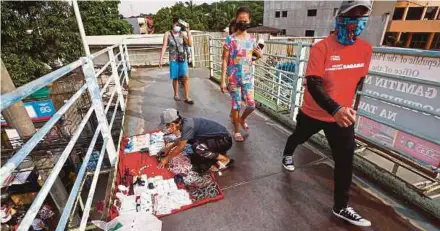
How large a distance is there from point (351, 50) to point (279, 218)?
5.18 ft

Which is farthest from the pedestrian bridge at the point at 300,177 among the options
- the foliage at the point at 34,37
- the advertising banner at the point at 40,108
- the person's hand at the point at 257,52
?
the foliage at the point at 34,37

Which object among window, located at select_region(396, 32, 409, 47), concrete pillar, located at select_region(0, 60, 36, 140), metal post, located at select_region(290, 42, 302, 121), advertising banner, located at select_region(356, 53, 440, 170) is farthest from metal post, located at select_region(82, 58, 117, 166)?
window, located at select_region(396, 32, 409, 47)

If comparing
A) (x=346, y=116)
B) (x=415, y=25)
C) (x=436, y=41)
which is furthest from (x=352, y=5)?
(x=436, y=41)

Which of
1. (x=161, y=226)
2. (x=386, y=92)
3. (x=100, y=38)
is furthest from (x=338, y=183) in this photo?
(x=100, y=38)

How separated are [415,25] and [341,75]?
74.8 feet

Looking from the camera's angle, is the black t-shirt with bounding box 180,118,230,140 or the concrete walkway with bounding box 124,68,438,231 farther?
the black t-shirt with bounding box 180,118,230,140

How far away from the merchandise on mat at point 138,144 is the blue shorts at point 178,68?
1.75m

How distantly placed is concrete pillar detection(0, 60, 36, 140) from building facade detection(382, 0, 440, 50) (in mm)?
24231

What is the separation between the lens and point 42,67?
11438 mm

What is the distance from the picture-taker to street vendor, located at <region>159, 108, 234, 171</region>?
2.64 m

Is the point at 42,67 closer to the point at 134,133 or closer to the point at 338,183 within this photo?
the point at 134,133

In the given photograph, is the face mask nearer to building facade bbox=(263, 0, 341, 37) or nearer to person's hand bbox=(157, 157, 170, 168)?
person's hand bbox=(157, 157, 170, 168)

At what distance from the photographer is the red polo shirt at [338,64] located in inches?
68.5

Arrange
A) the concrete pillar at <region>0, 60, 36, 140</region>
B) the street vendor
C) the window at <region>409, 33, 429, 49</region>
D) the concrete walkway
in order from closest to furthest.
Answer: the concrete walkway
the street vendor
the concrete pillar at <region>0, 60, 36, 140</region>
the window at <region>409, 33, 429, 49</region>
